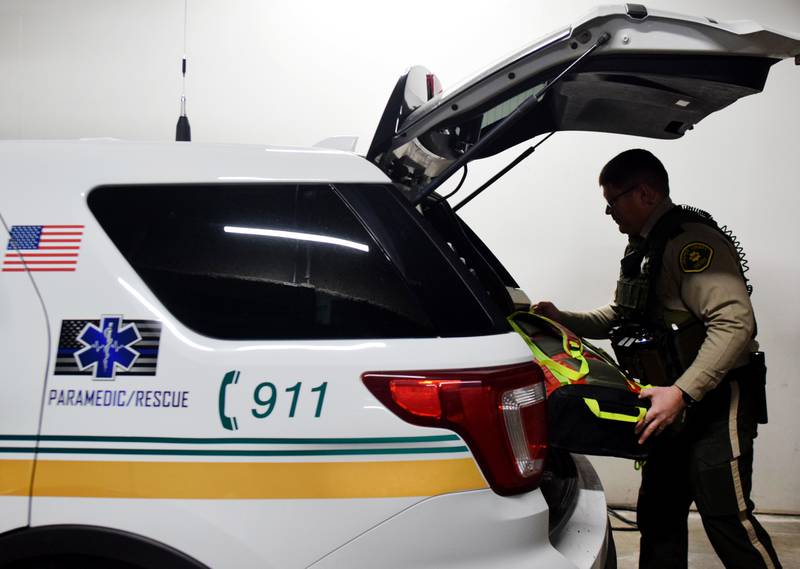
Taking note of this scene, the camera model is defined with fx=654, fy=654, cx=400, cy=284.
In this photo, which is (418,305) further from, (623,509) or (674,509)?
(623,509)

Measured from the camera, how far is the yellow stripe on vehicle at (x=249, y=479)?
113 cm

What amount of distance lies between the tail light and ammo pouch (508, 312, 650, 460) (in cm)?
28

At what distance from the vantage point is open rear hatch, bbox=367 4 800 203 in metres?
1.36

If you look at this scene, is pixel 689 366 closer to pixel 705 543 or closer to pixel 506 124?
pixel 506 124

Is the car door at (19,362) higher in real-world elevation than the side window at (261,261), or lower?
lower

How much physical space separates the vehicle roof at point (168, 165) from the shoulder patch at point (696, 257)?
1.12 m

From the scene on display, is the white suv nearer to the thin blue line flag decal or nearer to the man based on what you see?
the thin blue line flag decal

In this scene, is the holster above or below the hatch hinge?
below

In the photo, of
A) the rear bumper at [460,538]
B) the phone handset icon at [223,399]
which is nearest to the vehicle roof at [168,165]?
the phone handset icon at [223,399]

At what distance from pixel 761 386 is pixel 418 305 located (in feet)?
4.63

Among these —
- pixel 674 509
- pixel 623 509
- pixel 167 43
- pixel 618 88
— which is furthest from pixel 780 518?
pixel 167 43

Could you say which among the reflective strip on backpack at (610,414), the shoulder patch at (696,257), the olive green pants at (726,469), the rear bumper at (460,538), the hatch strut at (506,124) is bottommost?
the olive green pants at (726,469)

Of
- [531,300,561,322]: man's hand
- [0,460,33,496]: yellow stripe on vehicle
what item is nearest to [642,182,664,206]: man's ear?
[531,300,561,322]: man's hand

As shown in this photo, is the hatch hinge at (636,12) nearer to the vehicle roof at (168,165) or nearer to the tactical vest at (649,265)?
the vehicle roof at (168,165)
